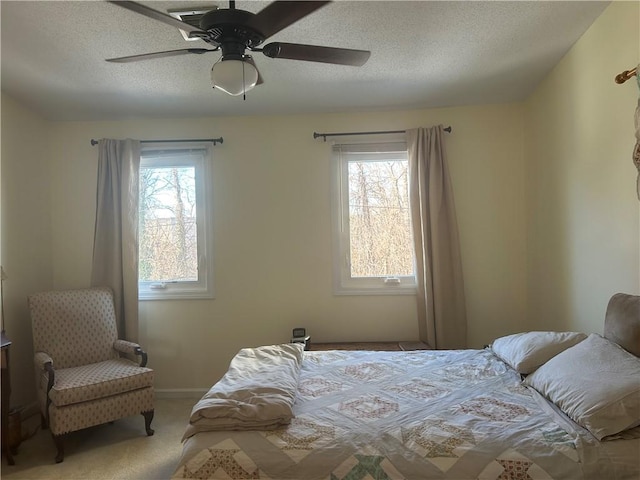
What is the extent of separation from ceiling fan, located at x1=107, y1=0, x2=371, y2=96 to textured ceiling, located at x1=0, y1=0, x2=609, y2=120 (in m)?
0.37

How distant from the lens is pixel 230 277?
3.77 m

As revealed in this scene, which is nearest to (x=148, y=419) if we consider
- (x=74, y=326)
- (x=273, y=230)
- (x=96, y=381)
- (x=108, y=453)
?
(x=108, y=453)

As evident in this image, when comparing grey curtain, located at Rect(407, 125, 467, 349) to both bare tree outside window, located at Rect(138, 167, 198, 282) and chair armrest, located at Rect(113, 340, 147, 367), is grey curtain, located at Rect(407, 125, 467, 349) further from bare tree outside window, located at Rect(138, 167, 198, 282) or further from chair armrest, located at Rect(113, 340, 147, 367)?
chair armrest, located at Rect(113, 340, 147, 367)

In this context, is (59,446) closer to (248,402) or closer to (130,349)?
(130,349)

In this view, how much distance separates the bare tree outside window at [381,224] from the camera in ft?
12.2

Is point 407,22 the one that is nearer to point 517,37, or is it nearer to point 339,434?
point 517,37

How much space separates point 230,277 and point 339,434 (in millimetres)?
2350

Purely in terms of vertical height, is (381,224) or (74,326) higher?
(381,224)

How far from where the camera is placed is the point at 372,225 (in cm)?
374

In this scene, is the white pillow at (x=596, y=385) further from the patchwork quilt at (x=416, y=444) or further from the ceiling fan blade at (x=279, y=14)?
the ceiling fan blade at (x=279, y=14)

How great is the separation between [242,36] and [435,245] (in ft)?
7.66

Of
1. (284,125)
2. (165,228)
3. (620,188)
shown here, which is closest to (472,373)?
(620,188)

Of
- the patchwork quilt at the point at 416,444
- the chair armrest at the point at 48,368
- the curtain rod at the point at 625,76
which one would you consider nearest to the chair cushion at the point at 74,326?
the chair armrest at the point at 48,368

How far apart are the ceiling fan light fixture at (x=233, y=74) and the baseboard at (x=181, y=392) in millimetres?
2844
